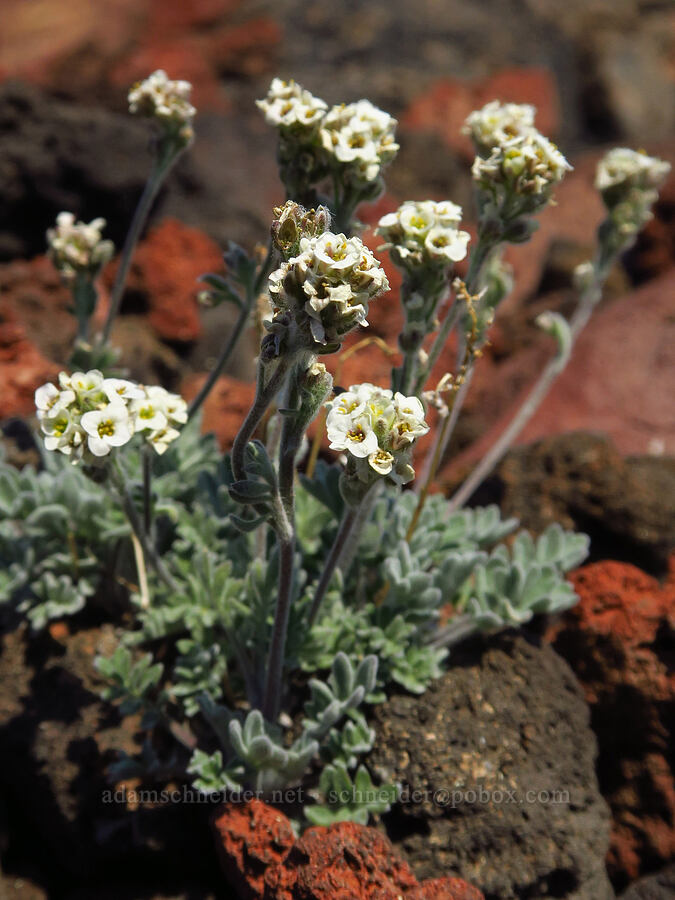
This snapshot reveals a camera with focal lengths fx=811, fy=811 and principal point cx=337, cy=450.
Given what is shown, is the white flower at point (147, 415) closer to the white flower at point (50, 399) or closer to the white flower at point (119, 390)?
the white flower at point (119, 390)

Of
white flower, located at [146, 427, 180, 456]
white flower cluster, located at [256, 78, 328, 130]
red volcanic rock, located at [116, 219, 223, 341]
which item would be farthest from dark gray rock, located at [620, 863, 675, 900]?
red volcanic rock, located at [116, 219, 223, 341]

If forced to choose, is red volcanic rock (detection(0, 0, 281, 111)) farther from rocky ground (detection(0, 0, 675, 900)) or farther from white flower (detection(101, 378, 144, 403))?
white flower (detection(101, 378, 144, 403))

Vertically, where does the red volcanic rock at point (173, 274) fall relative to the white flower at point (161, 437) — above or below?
above

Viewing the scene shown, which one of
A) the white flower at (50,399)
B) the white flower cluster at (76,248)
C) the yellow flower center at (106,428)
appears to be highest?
the white flower cluster at (76,248)

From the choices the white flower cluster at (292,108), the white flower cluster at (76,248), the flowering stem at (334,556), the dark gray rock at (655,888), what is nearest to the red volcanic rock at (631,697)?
the dark gray rock at (655,888)

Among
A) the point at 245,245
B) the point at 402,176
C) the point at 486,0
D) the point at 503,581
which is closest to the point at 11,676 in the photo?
the point at 503,581

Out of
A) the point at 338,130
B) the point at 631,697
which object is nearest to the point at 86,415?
the point at 338,130

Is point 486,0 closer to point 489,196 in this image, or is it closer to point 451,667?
point 489,196
